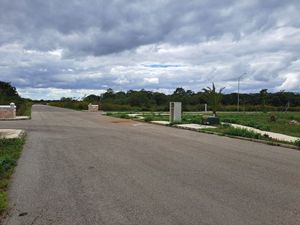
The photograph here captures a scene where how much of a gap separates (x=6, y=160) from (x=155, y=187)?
469 cm

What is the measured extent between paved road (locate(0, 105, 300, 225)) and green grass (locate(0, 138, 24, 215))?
18cm

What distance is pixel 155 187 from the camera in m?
8.18

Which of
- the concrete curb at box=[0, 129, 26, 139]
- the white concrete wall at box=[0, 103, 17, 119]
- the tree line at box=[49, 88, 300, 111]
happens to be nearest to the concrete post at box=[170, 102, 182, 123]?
the white concrete wall at box=[0, 103, 17, 119]

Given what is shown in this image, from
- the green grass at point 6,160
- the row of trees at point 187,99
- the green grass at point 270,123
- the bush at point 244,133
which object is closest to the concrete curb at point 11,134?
the green grass at point 6,160

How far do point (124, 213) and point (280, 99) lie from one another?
95103mm

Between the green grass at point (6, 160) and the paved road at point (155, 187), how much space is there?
0.60 feet

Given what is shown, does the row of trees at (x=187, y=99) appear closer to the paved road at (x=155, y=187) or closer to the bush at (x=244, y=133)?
the bush at (x=244, y=133)

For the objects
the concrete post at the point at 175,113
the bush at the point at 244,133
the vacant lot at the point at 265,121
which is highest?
the concrete post at the point at 175,113

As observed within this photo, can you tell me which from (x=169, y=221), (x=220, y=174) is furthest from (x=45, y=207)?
(x=220, y=174)

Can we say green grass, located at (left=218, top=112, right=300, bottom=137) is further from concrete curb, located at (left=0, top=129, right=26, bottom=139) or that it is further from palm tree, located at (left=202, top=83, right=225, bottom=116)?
concrete curb, located at (left=0, top=129, right=26, bottom=139)

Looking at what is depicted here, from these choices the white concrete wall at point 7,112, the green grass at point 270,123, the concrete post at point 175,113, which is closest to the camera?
the green grass at point 270,123

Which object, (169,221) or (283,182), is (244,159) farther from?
(169,221)

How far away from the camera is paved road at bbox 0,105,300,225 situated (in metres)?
6.29

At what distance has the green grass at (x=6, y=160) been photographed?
733cm
